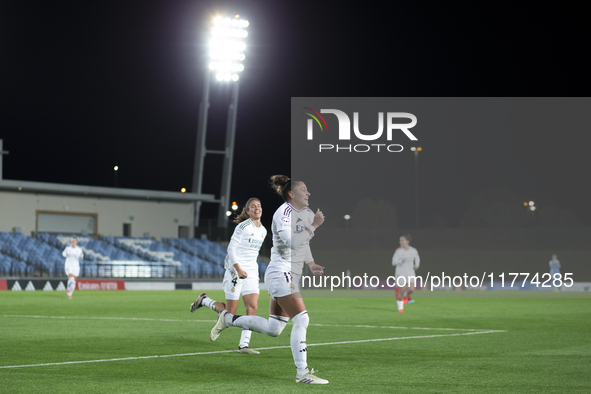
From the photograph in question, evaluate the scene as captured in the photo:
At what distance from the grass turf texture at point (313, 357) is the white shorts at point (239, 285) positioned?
3.01ft

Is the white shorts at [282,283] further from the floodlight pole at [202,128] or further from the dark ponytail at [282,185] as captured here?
the floodlight pole at [202,128]

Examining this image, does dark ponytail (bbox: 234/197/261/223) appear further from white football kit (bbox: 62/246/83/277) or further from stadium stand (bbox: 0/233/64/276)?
stadium stand (bbox: 0/233/64/276)

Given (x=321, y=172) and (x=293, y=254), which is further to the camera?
(x=321, y=172)

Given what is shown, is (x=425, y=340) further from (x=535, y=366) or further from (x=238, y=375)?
(x=238, y=375)

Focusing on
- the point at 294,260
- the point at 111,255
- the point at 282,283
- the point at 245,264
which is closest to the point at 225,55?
the point at 111,255

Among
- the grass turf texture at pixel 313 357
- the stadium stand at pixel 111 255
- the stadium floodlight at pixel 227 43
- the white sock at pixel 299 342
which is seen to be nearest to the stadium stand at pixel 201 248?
the stadium stand at pixel 111 255

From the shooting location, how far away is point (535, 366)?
10.4 metres

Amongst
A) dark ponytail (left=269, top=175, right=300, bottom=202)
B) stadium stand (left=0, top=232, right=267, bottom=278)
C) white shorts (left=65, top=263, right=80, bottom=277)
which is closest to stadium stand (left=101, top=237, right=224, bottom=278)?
stadium stand (left=0, top=232, right=267, bottom=278)

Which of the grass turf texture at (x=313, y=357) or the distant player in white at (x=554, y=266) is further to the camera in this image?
the distant player in white at (x=554, y=266)

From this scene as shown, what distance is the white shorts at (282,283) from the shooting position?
8.80 meters

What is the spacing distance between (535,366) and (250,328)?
12.3 ft

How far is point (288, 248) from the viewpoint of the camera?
29.2 feet

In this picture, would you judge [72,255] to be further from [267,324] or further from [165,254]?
[267,324]

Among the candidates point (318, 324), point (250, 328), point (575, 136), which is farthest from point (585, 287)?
point (250, 328)
